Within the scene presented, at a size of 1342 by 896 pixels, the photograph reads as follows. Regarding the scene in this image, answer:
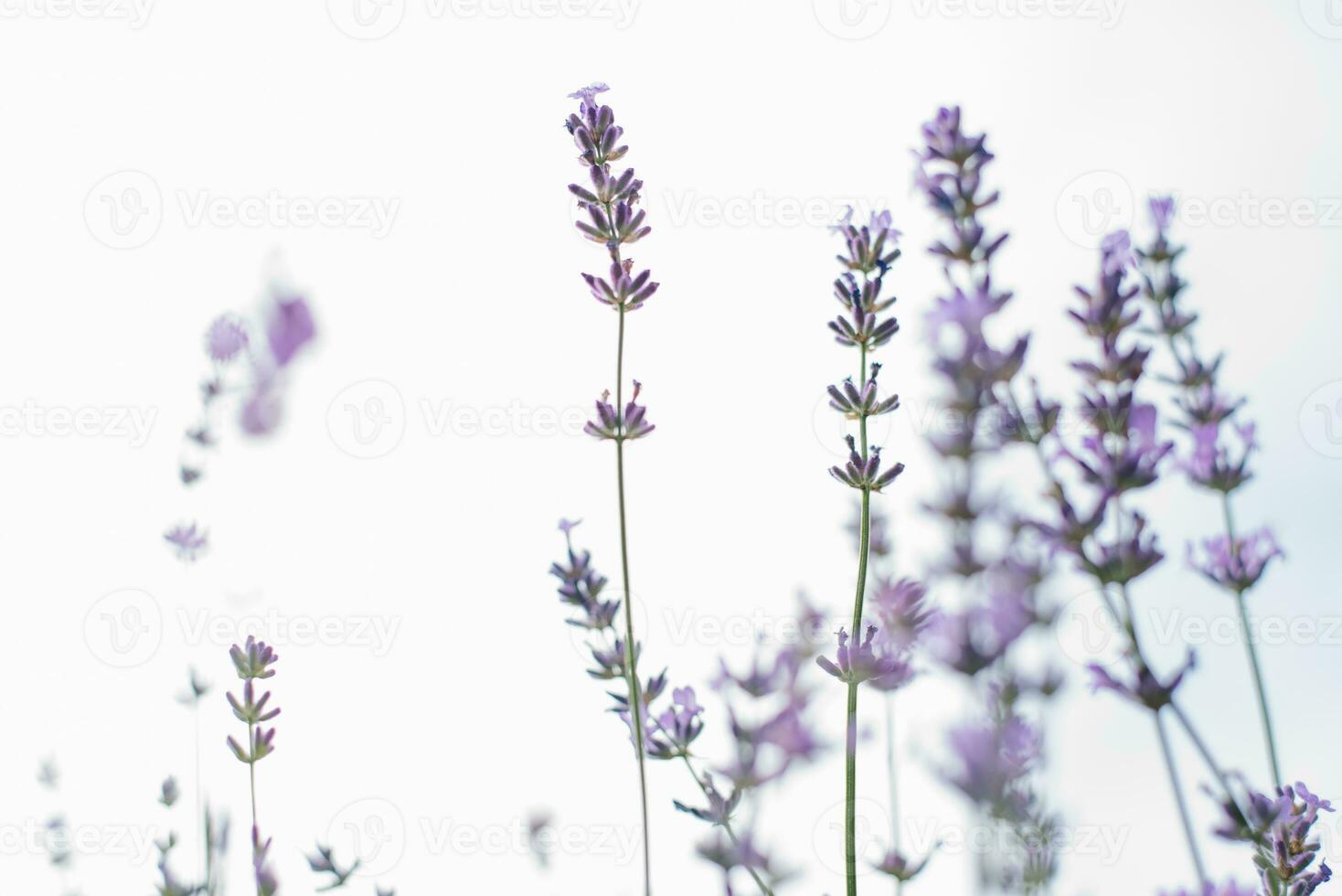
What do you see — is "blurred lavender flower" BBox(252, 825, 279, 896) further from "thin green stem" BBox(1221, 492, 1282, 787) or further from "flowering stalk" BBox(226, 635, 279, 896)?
"thin green stem" BBox(1221, 492, 1282, 787)

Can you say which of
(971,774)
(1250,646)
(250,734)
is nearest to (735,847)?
(971,774)

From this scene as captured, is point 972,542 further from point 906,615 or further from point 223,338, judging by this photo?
point 223,338

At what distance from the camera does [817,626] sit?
12.4 feet

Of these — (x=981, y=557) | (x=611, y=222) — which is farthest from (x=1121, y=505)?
(x=611, y=222)

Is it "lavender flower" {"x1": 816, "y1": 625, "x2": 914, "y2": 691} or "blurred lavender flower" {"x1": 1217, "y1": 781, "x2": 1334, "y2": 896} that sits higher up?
"lavender flower" {"x1": 816, "y1": 625, "x2": 914, "y2": 691}

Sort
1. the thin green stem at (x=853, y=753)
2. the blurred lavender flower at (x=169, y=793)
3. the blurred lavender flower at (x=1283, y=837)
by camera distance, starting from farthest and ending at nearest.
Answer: the blurred lavender flower at (x=169, y=793) < the blurred lavender flower at (x=1283, y=837) < the thin green stem at (x=853, y=753)

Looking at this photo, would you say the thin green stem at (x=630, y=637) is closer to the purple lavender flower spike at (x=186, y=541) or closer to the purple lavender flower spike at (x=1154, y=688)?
the purple lavender flower spike at (x=1154, y=688)

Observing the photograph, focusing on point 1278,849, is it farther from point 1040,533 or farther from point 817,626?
point 817,626

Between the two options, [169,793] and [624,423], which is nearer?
[624,423]

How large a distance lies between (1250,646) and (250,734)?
2.49 metres

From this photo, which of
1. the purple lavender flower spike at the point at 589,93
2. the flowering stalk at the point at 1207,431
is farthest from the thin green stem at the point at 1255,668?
the purple lavender flower spike at the point at 589,93

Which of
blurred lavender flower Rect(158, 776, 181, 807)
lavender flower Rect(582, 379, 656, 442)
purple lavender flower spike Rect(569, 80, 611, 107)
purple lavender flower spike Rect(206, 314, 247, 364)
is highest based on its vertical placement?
purple lavender flower spike Rect(569, 80, 611, 107)

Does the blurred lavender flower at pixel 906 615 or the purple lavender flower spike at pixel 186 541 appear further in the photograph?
the purple lavender flower spike at pixel 186 541

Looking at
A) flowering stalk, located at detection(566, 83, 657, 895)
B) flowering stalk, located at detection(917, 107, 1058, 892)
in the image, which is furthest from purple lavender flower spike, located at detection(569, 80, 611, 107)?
flowering stalk, located at detection(917, 107, 1058, 892)
